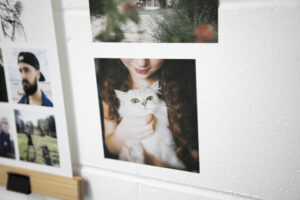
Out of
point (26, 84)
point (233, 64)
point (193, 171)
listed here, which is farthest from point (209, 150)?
point (26, 84)

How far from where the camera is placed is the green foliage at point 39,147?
0.85 m

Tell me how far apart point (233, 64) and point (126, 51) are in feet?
0.72

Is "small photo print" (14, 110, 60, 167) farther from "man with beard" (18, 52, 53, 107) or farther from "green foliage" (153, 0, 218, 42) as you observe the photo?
"green foliage" (153, 0, 218, 42)

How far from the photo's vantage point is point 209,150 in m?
0.70

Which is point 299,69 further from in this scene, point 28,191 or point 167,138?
point 28,191

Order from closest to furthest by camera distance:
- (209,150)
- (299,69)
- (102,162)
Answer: (299,69), (209,150), (102,162)

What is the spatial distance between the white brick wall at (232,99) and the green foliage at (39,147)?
113mm

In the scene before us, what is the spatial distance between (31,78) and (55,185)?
10.7 inches

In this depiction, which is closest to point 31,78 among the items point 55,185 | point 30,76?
point 30,76

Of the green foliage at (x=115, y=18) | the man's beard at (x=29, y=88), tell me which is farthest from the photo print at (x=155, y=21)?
the man's beard at (x=29, y=88)

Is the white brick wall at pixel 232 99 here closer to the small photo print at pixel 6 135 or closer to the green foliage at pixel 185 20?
the green foliage at pixel 185 20

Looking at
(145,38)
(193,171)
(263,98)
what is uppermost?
(145,38)

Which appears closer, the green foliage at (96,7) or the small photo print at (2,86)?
the green foliage at (96,7)

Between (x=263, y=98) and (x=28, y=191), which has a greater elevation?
(x=263, y=98)
